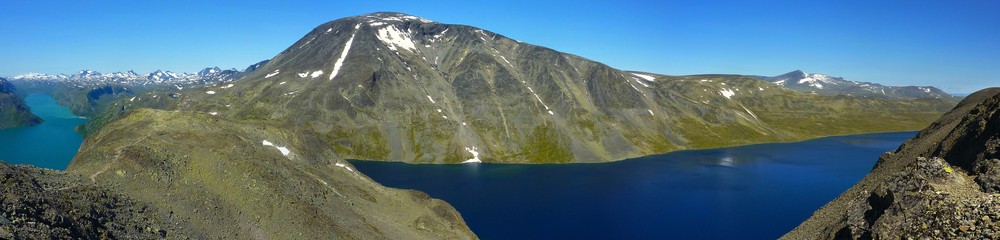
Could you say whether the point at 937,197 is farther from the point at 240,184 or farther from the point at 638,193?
the point at 638,193

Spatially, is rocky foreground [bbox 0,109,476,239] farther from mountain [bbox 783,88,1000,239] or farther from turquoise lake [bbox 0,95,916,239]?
mountain [bbox 783,88,1000,239]

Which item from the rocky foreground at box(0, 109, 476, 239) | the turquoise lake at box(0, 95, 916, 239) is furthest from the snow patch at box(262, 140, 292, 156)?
the turquoise lake at box(0, 95, 916, 239)

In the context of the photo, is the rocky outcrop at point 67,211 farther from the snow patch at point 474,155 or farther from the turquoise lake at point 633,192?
the snow patch at point 474,155

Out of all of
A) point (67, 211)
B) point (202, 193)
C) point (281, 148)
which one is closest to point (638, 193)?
point (281, 148)

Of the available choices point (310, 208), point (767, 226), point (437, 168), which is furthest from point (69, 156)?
point (767, 226)

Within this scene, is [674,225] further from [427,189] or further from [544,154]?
[544,154]
